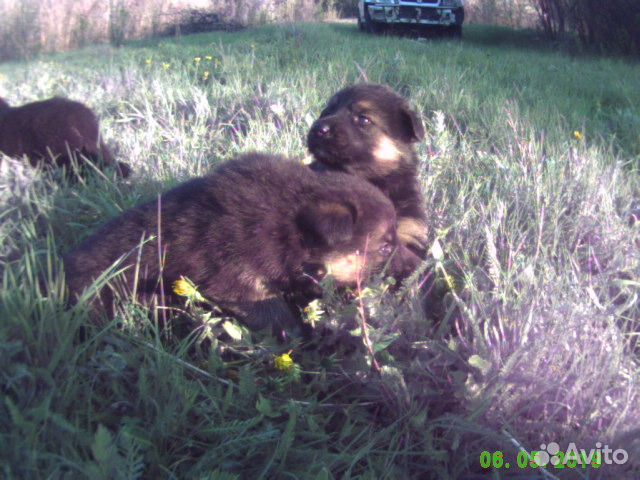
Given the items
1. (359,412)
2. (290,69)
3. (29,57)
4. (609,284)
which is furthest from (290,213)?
(29,57)

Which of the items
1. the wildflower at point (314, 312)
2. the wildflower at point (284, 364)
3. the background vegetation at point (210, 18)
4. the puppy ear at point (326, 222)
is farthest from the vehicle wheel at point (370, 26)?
the wildflower at point (284, 364)

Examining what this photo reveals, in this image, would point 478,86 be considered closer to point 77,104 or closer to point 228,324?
point 77,104

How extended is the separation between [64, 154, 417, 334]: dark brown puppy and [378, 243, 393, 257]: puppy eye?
2 cm

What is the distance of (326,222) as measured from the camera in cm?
223

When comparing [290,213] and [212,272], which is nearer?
[212,272]

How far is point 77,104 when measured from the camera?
13.8ft

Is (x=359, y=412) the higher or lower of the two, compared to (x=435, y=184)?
lower

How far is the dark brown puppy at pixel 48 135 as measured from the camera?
3.95m

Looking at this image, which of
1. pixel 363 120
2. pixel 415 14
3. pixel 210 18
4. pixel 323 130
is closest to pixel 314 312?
pixel 323 130

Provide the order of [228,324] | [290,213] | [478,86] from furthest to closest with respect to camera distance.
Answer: [478,86] < [290,213] < [228,324]

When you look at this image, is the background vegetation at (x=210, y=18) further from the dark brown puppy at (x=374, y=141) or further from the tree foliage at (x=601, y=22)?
the dark brown puppy at (x=374, y=141)

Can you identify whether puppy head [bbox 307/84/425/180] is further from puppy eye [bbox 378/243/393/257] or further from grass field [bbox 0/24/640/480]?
puppy eye [bbox 378/243/393/257]

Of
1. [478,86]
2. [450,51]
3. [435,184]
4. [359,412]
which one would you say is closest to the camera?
[359,412]

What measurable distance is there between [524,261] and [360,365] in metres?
0.96
